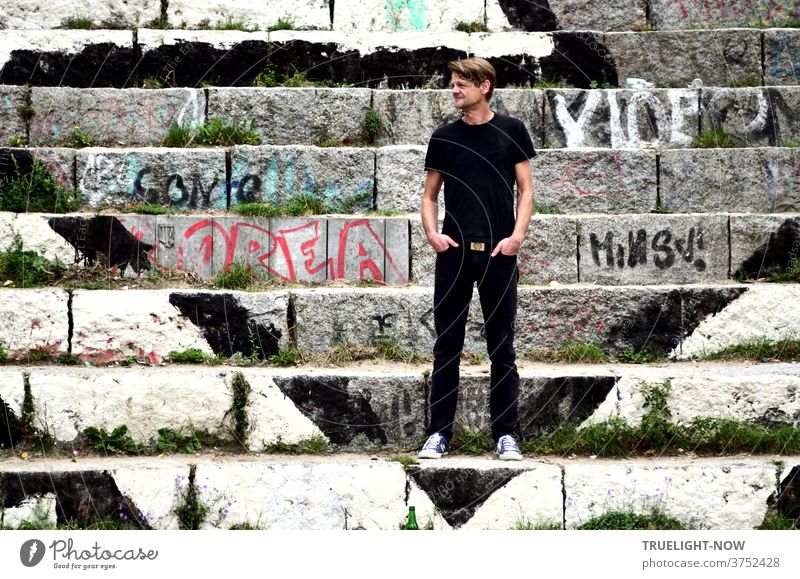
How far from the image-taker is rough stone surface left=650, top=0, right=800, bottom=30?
9.59 m

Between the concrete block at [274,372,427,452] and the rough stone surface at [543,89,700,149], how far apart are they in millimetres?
A: 3095

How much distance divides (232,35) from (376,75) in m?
1.31

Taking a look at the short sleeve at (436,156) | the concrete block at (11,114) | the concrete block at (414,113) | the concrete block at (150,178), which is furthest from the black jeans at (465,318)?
the concrete block at (11,114)

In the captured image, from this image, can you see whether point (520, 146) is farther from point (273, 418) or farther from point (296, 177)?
point (296, 177)

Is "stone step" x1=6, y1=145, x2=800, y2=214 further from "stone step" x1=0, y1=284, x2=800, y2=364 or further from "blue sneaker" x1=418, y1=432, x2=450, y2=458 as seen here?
"blue sneaker" x1=418, y1=432, x2=450, y2=458

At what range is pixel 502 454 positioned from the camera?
5691 mm

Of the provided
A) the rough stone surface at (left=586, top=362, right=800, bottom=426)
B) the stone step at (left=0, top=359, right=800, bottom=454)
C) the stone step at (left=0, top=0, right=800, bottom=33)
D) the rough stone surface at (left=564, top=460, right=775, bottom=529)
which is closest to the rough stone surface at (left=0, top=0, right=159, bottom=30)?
the stone step at (left=0, top=0, right=800, bottom=33)

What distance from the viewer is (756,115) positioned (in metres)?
8.33

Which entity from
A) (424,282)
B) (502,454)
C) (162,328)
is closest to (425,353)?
(424,282)

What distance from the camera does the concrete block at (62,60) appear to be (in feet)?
28.8

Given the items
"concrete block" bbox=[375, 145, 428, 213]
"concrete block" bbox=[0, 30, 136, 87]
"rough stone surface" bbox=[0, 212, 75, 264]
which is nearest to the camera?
"rough stone surface" bbox=[0, 212, 75, 264]

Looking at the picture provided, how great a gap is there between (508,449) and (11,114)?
5.00m

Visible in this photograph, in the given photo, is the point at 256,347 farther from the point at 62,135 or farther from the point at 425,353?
the point at 62,135

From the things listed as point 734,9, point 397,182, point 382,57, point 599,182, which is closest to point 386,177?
point 397,182
